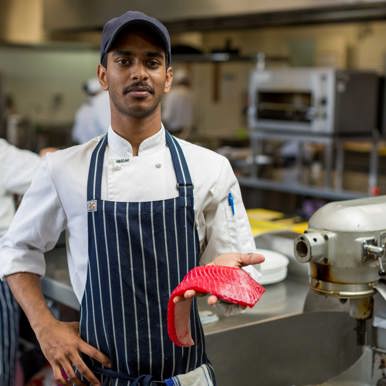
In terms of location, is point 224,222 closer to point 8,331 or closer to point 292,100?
point 8,331

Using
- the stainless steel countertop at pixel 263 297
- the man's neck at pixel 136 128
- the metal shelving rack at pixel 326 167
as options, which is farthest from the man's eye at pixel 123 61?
the metal shelving rack at pixel 326 167

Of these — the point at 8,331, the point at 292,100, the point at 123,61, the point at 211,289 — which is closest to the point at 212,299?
the point at 211,289

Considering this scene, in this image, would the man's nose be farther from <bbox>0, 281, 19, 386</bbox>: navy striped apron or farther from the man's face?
<bbox>0, 281, 19, 386</bbox>: navy striped apron

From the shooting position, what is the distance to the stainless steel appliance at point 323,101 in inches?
170

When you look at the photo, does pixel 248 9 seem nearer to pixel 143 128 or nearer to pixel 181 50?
pixel 181 50

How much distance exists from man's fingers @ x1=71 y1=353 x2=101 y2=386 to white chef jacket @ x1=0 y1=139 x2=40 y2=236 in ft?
3.06

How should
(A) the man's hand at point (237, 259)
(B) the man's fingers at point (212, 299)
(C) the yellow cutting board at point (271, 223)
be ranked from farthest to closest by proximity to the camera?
(C) the yellow cutting board at point (271, 223) → (A) the man's hand at point (237, 259) → (B) the man's fingers at point (212, 299)

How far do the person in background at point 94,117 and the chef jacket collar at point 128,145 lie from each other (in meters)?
3.23

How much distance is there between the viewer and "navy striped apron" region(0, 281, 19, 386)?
1.99m

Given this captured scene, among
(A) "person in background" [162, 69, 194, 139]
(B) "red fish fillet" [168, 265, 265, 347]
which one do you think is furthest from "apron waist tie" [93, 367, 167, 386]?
(A) "person in background" [162, 69, 194, 139]

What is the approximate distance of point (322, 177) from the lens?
183 inches

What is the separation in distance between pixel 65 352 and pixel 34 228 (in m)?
0.25

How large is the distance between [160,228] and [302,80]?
11.2ft

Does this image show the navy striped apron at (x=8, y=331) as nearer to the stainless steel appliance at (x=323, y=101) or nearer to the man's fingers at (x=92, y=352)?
the man's fingers at (x=92, y=352)
